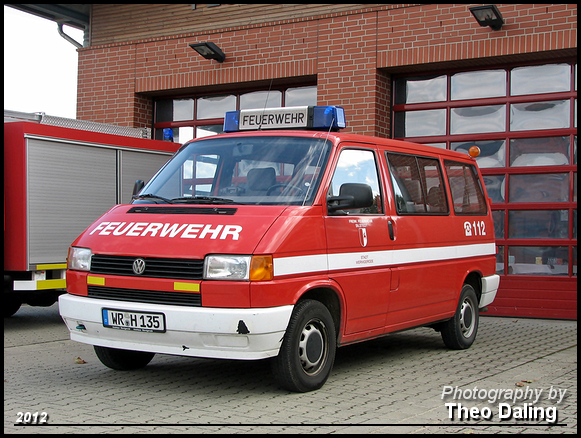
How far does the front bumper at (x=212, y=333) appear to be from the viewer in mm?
5219

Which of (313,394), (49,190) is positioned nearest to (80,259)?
(313,394)

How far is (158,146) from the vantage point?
11.2m

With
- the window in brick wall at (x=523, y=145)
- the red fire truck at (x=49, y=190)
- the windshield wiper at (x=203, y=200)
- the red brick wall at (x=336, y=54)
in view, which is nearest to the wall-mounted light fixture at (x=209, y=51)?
the red brick wall at (x=336, y=54)

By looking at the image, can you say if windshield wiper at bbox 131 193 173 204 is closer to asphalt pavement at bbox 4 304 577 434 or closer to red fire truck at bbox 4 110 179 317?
asphalt pavement at bbox 4 304 577 434

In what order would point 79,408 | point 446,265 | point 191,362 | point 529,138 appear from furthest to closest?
point 529,138
point 446,265
point 191,362
point 79,408

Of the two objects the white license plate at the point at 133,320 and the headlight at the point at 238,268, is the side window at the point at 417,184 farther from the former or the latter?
the white license plate at the point at 133,320

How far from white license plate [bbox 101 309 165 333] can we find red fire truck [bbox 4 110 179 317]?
13.1ft

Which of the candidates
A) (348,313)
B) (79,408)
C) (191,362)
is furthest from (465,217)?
(79,408)

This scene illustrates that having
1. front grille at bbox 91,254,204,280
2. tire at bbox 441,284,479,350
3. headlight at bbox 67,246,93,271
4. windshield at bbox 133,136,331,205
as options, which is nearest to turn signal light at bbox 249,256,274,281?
front grille at bbox 91,254,204,280

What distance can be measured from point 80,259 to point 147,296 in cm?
82

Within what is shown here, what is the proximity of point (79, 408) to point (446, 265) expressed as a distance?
4.02 meters

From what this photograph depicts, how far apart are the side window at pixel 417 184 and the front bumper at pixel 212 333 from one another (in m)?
2.08

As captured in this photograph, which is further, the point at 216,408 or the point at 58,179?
the point at 58,179

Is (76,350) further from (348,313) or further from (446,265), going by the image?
(446,265)
